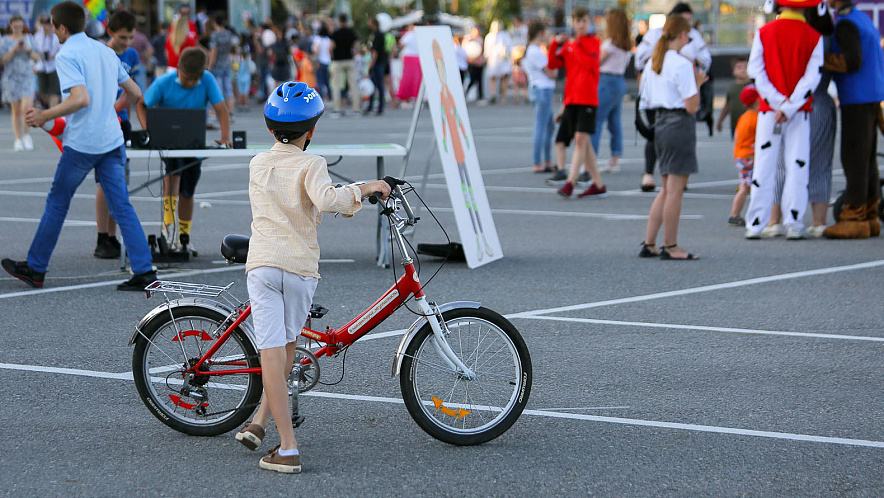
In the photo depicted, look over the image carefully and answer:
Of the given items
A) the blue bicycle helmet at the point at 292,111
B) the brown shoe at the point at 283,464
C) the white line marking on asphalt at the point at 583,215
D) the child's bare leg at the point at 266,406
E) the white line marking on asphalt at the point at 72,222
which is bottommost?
the white line marking on asphalt at the point at 583,215

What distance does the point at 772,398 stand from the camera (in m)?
5.81

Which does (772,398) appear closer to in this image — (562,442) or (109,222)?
(562,442)

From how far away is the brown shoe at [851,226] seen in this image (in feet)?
Answer: 35.8

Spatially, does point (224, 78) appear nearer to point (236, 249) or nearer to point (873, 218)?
point (873, 218)

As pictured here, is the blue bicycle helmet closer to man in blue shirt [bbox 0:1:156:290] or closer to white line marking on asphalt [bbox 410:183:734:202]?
man in blue shirt [bbox 0:1:156:290]

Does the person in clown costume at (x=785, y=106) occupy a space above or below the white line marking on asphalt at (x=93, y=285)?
above

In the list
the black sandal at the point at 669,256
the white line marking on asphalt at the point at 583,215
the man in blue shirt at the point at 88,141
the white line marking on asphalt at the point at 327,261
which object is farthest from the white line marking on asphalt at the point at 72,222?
the black sandal at the point at 669,256

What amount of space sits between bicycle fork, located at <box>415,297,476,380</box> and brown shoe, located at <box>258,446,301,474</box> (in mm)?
765

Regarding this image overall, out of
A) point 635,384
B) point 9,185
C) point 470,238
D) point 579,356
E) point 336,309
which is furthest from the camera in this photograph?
point 9,185

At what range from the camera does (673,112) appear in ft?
31.4

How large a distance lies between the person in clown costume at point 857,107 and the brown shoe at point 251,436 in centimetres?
756

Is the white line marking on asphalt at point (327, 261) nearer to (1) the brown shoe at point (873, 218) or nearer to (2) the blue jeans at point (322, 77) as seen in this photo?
(1) the brown shoe at point (873, 218)

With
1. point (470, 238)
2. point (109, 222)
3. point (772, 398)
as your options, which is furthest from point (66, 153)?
point (772, 398)

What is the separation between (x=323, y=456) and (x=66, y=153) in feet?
14.1
